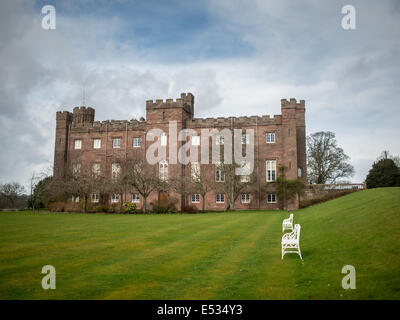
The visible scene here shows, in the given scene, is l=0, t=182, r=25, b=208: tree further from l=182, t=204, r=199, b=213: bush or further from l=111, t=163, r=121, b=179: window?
l=182, t=204, r=199, b=213: bush

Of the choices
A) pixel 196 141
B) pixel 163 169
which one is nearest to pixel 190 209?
pixel 163 169

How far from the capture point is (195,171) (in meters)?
41.6

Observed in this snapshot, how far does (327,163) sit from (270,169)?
14.6 metres

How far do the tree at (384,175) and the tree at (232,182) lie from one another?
1632 centimetres

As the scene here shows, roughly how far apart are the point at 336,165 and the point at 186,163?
22660mm

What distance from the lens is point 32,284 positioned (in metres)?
7.41

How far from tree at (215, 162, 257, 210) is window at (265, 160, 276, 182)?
1.80 m

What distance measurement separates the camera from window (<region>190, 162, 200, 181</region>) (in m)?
40.3

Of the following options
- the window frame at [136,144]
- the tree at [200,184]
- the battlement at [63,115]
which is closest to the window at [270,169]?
the tree at [200,184]

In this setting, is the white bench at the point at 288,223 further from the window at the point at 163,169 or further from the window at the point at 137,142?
the window at the point at 137,142

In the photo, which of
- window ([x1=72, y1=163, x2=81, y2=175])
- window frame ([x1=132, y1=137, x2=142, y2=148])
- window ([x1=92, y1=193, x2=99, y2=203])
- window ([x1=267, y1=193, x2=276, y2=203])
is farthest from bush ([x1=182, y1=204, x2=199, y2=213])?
window ([x1=72, y1=163, x2=81, y2=175])

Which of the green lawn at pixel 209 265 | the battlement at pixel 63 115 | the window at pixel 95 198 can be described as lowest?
the green lawn at pixel 209 265

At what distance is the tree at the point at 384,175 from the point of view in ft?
139
